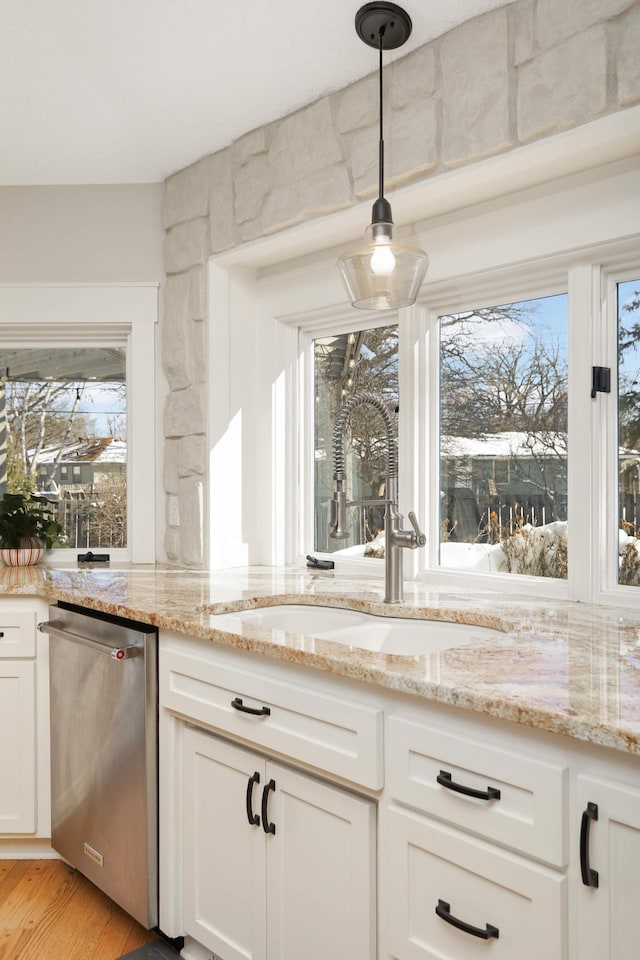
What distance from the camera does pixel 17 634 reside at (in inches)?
92.2

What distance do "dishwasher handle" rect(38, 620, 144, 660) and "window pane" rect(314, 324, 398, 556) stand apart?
98 cm

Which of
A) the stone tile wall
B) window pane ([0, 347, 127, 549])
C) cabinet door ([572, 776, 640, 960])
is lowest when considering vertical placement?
cabinet door ([572, 776, 640, 960])

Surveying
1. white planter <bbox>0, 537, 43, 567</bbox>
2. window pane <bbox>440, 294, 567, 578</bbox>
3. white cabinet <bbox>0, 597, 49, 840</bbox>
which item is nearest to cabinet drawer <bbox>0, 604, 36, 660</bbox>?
white cabinet <bbox>0, 597, 49, 840</bbox>

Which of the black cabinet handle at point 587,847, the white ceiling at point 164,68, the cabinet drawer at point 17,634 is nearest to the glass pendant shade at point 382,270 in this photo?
the white ceiling at point 164,68

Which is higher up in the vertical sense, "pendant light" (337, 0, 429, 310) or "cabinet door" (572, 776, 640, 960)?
"pendant light" (337, 0, 429, 310)

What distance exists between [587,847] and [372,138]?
6.21ft

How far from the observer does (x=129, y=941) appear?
1.97 m

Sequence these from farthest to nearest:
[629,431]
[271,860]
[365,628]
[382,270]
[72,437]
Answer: [72,437]
[365,628]
[629,431]
[382,270]
[271,860]

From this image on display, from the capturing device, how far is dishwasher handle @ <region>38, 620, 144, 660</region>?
192 cm

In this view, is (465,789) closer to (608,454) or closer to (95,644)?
(608,454)

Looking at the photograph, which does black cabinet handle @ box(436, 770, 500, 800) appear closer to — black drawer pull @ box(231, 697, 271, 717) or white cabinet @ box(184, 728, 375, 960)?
white cabinet @ box(184, 728, 375, 960)

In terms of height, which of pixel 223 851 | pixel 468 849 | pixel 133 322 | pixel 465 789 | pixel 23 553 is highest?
pixel 133 322

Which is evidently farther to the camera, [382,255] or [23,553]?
[23,553]

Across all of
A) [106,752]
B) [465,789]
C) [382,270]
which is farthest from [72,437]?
[465,789]
